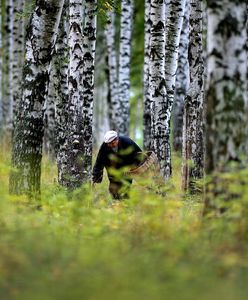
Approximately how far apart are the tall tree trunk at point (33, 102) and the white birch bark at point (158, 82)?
11.4ft

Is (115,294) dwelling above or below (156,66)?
below

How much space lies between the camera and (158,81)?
494 inches

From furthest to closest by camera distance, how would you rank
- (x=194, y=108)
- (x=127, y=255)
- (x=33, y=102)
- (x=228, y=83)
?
(x=194, y=108)
(x=33, y=102)
(x=228, y=83)
(x=127, y=255)

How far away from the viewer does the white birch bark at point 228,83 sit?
656cm

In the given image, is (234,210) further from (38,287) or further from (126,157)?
(126,157)

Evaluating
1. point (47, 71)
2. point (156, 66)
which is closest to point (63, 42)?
point (156, 66)

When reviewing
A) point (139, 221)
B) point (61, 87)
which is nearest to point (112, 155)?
point (61, 87)

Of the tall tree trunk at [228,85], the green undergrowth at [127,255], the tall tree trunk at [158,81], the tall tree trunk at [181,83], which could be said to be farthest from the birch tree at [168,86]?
the tall tree trunk at [181,83]

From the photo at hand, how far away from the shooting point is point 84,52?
42.4 ft

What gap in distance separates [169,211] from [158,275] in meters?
1.43

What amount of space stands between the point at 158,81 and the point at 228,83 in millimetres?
6023

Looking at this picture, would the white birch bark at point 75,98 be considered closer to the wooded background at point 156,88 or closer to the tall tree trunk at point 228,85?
the wooded background at point 156,88

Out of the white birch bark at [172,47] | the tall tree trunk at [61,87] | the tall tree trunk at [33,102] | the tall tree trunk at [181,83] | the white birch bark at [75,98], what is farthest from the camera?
the tall tree trunk at [181,83]

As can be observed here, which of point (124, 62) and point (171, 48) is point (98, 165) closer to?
point (171, 48)
